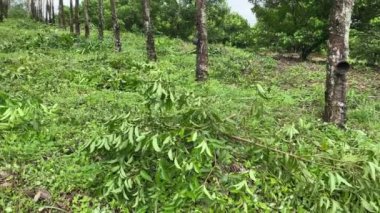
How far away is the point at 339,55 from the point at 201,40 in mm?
3811

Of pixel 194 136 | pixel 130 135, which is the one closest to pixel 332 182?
pixel 194 136

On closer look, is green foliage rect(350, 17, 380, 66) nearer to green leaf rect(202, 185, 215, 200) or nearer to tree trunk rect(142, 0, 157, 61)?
tree trunk rect(142, 0, 157, 61)

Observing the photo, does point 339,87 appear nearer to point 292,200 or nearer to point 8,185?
point 292,200

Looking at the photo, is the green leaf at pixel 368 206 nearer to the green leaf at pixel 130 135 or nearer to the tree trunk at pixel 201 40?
the green leaf at pixel 130 135

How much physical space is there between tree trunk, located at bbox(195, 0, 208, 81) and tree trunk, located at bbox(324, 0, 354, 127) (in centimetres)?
347

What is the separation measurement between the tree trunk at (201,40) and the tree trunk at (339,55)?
3471 millimetres

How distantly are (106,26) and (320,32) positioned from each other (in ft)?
56.5

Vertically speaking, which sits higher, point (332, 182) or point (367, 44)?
point (367, 44)

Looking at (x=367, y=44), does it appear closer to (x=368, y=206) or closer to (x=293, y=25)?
(x=293, y=25)

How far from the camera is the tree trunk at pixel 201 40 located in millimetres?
9414

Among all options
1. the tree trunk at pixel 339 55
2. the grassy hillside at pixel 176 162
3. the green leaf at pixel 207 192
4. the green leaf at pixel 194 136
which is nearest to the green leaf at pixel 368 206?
the grassy hillside at pixel 176 162

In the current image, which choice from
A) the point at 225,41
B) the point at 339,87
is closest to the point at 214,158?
the point at 339,87

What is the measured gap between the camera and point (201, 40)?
9688mm

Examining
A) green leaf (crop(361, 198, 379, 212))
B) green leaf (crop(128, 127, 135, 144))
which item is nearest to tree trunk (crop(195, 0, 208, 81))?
green leaf (crop(128, 127, 135, 144))
